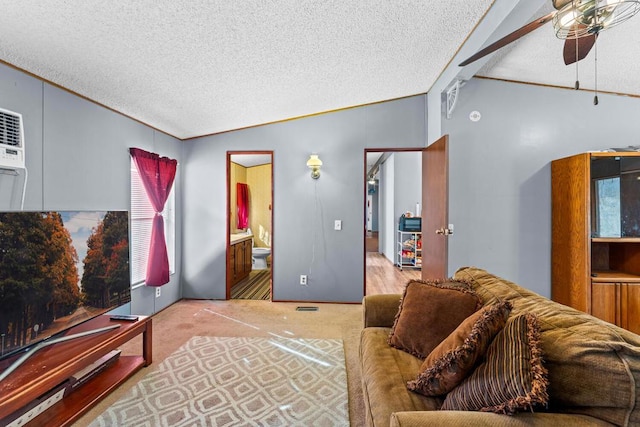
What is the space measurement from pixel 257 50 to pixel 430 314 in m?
2.15

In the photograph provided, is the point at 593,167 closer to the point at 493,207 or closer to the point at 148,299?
the point at 493,207

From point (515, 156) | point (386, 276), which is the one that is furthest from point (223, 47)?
point (386, 276)

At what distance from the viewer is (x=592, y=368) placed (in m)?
0.95

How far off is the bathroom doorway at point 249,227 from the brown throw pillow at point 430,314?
2.69 meters

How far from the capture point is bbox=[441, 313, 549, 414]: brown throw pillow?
0.95 m

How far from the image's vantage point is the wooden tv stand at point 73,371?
4.81 ft

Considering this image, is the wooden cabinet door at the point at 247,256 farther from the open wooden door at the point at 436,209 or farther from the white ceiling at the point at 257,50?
the open wooden door at the point at 436,209

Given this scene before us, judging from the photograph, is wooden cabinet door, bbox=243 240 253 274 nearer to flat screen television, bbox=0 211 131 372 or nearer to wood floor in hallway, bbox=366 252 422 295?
wood floor in hallway, bbox=366 252 422 295

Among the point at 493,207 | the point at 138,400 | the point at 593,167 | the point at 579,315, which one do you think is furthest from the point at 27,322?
the point at 593,167

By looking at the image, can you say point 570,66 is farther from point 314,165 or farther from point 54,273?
point 54,273

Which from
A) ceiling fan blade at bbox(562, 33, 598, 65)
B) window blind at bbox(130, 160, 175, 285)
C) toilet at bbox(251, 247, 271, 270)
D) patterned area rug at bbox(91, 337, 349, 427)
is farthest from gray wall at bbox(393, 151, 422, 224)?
window blind at bbox(130, 160, 175, 285)

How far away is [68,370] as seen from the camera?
167 centimetres

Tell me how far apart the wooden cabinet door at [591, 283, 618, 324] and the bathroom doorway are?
138 inches

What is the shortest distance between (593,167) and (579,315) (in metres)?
2.18
